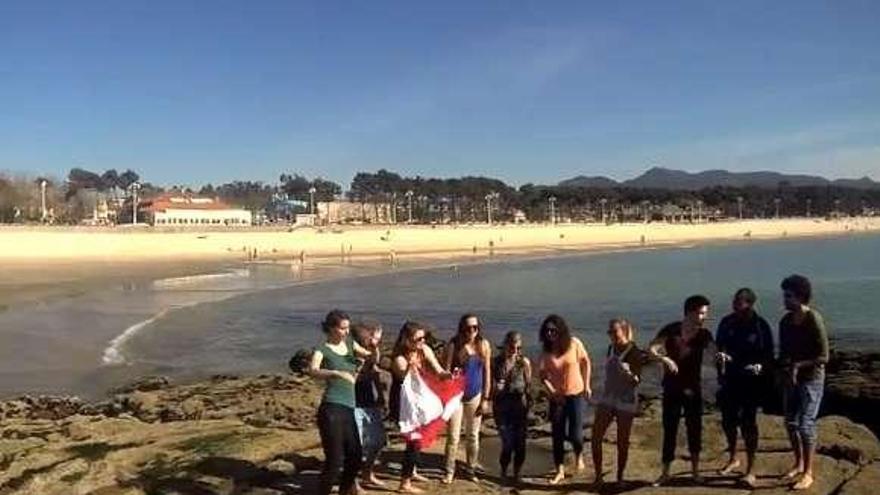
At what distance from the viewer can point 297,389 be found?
16016 mm

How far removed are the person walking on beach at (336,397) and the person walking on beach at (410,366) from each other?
72 cm

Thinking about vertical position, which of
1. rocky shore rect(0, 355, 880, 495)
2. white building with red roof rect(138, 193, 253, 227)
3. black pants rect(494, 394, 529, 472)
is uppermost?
white building with red roof rect(138, 193, 253, 227)

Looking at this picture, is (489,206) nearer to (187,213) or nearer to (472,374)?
(187,213)

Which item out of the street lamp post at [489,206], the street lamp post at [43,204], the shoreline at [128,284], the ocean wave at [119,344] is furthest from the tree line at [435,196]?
the ocean wave at [119,344]

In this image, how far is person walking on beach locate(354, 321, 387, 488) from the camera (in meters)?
7.99

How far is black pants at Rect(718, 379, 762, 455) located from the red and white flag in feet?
8.29

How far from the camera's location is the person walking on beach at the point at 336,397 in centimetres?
748

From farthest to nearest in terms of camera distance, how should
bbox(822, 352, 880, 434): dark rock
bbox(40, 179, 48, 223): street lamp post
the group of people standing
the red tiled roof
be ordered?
1. the red tiled roof
2. bbox(40, 179, 48, 223): street lamp post
3. bbox(822, 352, 880, 434): dark rock
4. the group of people standing

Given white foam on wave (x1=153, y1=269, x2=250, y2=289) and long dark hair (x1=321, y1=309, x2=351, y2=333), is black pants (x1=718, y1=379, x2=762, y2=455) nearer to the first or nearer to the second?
long dark hair (x1=321, y1=309, x2=351, y2=333)

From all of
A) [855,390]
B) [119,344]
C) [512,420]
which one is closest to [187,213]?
[119,344]

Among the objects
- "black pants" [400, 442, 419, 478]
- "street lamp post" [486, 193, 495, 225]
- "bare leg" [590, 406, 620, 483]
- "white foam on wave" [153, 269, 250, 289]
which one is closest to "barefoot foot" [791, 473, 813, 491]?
"bare leg" [590, 406, 620, 483]

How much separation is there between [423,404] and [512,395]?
89 cm

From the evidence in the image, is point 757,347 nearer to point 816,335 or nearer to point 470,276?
point 816,335

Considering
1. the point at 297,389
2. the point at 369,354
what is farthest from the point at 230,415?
the point at 369,354
